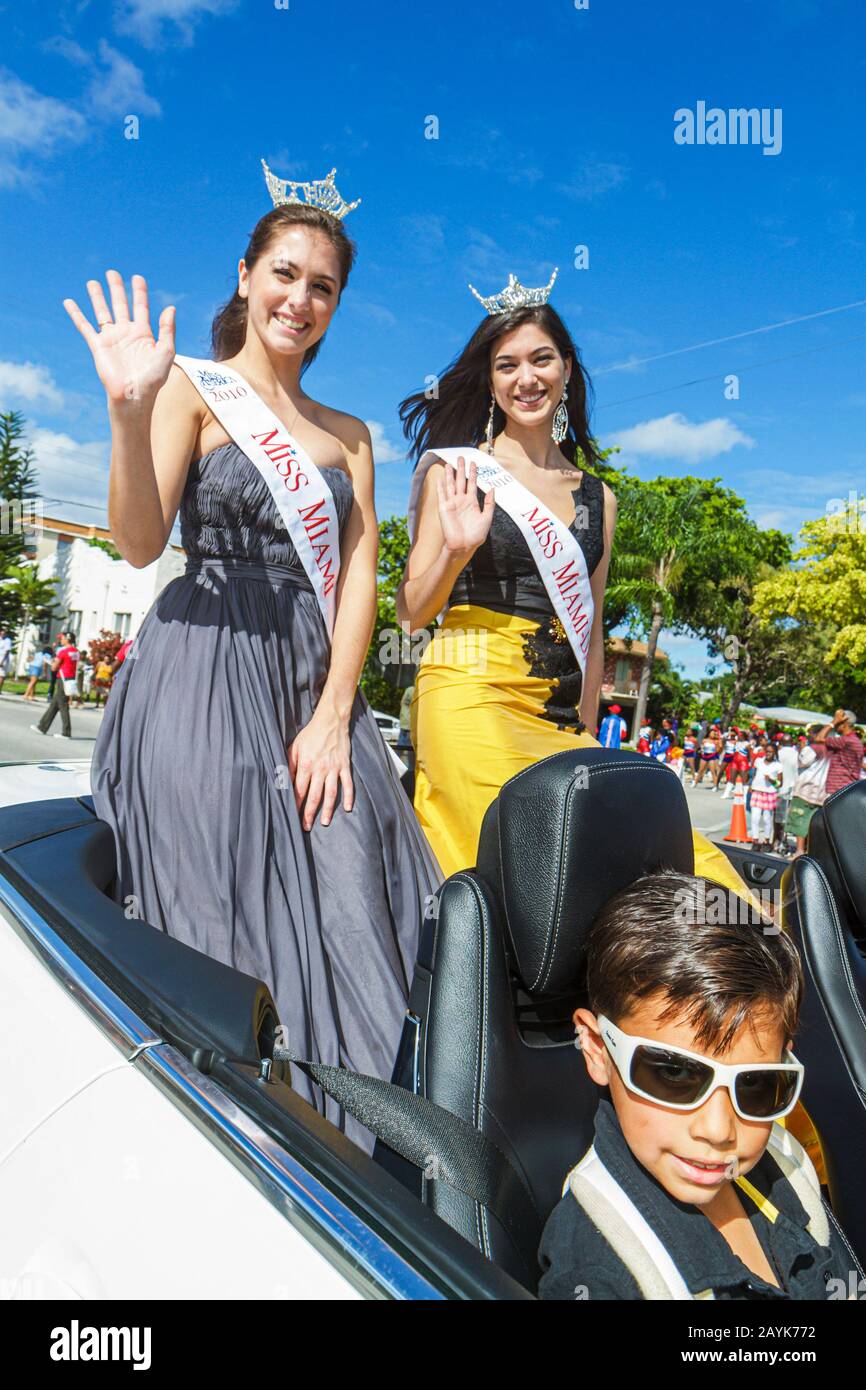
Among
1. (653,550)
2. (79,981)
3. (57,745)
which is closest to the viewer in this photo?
(79,981)

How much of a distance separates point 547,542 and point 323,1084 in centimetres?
165

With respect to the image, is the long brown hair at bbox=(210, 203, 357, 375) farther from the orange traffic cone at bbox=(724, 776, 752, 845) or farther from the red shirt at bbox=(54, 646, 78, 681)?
the red shirt at bbox=(54, 646, 78, 681)

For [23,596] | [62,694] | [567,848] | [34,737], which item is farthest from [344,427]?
[23,596]

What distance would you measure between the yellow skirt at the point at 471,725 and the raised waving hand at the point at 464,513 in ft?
0.73

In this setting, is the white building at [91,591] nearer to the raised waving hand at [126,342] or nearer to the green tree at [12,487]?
the green tree at [12,487]

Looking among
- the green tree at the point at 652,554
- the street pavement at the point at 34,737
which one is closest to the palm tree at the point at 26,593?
the street pavement at the point at 34,737

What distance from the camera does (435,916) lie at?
1.48 meters

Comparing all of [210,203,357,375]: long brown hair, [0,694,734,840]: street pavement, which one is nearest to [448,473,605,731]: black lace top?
[210,203,357,375]: long brown hair

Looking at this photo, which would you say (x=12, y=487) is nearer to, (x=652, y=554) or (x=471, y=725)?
(x=652, y=554)

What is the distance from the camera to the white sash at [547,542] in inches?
98.7

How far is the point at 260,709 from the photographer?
6.73ft

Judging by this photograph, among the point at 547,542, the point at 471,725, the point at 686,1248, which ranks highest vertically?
the point at 547,542
